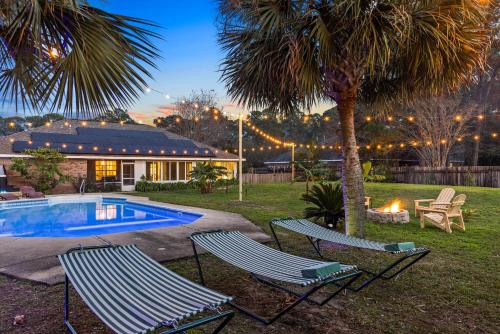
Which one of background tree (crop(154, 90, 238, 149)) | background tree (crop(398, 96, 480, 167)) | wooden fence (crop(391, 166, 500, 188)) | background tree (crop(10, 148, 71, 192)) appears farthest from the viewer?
background tree (crop(154, 90, 238, 149))

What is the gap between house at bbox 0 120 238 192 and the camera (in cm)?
1994

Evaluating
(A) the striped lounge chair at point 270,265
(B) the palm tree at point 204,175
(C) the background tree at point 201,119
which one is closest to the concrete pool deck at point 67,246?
(A) the striped lounge chair at point 270,265

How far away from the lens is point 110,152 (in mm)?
21297

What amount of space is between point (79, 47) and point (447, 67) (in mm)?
5755

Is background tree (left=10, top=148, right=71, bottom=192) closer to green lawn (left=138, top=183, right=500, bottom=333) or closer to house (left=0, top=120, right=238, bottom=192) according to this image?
house (left=0, top=120, right=238, bottom=192)

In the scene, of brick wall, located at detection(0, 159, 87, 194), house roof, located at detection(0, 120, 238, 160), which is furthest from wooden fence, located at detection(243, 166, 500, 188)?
brick wall, located at detection(0, 159, 87, 194)

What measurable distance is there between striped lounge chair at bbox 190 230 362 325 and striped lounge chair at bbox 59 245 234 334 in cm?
61

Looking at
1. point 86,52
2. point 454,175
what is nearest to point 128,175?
point 86,52

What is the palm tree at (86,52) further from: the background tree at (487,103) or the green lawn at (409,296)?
the background tree at (487,103)

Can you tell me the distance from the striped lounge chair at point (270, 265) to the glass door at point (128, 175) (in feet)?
63.0

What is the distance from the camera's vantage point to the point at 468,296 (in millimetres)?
3650

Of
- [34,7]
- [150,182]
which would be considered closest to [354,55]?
[34,7]

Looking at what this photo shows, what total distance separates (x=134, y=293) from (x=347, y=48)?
14.2ft

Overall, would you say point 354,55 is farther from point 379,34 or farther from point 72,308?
point 72,308
